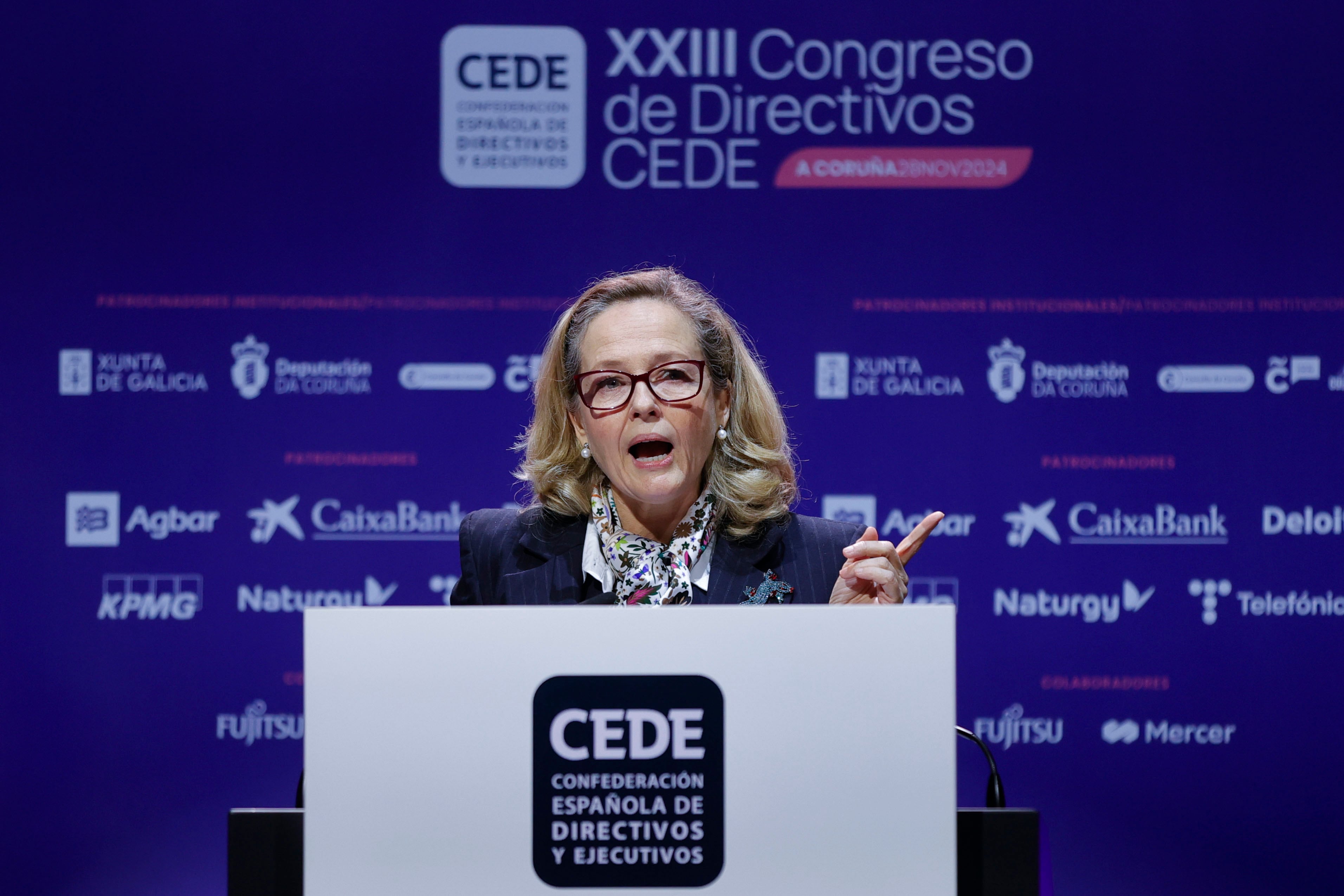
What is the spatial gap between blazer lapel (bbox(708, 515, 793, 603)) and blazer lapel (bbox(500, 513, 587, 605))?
234 mm

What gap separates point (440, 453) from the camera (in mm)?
3418

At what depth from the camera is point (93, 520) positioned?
341 cm

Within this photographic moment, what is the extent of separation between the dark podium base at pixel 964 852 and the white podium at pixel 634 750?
116 mm

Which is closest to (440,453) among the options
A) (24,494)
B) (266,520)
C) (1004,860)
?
(266,520)

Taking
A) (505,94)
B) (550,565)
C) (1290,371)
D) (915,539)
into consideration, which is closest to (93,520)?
(505,94)

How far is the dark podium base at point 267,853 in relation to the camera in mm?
956

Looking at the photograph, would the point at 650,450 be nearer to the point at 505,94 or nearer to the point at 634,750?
the point at 634,750

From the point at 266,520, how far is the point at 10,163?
1.39m

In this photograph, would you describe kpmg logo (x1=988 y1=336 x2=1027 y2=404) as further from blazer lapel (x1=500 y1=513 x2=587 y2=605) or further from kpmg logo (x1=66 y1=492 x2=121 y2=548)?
kpmg logo (x1=66 y1=492 x2=121 y2=548)

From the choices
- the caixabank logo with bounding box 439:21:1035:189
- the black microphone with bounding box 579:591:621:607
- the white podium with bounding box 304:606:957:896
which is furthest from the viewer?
the caixabank logo with bounding box 439:21:1035:189

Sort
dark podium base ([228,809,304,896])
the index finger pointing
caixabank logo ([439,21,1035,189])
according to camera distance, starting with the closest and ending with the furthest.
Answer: dark podium base ([228,809,304,896]) < the index finger pointing < caixabank logo ([439,21,1035,189])

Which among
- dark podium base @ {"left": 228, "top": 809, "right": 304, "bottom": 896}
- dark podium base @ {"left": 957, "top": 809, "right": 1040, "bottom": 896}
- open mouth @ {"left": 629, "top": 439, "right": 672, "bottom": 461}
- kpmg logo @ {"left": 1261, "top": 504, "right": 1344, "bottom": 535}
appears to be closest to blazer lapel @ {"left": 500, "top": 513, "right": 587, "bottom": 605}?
open mouth @ {"left": 629, "top": 439, "right": 672, "bottom": 461}

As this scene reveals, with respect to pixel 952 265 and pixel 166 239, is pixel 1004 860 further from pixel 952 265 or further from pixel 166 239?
pixel 166 239

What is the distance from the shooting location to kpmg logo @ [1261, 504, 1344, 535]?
3.40 meters
